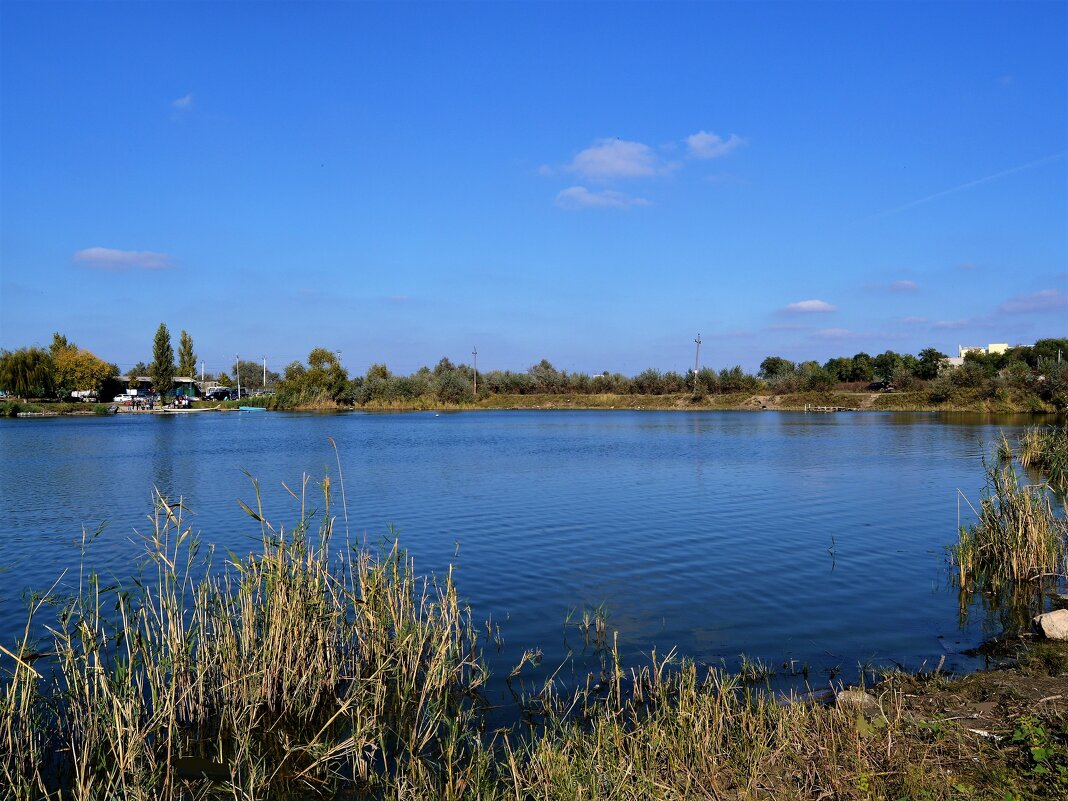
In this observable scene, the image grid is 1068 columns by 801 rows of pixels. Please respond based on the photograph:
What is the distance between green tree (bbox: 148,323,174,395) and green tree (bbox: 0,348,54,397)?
1227cm

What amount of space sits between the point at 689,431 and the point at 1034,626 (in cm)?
4520

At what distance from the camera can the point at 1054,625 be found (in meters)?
9.46

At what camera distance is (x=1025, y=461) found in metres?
26.7

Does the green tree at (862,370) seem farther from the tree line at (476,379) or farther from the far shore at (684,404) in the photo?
the far shore at (684,404)

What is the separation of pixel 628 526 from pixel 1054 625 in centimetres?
1004

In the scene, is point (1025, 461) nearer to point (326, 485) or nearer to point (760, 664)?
point (760, 664)

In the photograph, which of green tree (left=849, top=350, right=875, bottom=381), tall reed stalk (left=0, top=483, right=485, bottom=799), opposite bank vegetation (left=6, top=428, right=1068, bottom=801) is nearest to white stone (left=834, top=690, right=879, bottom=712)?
opposite bank vegetation (left=6, top=428, right=1068, bottom=801)

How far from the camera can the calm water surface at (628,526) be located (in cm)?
1080

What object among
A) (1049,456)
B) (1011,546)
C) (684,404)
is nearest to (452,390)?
(684,404)

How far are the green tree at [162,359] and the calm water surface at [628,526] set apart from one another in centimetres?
6612

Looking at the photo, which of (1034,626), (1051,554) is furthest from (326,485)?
(1051,554)

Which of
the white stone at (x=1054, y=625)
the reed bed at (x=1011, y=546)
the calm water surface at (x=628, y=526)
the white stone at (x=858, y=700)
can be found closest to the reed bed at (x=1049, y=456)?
the calm water surface at (x=628, y=526)

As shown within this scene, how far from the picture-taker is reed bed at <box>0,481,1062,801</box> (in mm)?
5527

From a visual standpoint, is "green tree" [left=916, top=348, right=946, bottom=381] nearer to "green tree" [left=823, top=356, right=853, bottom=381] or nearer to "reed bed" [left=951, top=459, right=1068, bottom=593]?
"green tree" [left=823, top=356, right=853, bottom=381]
